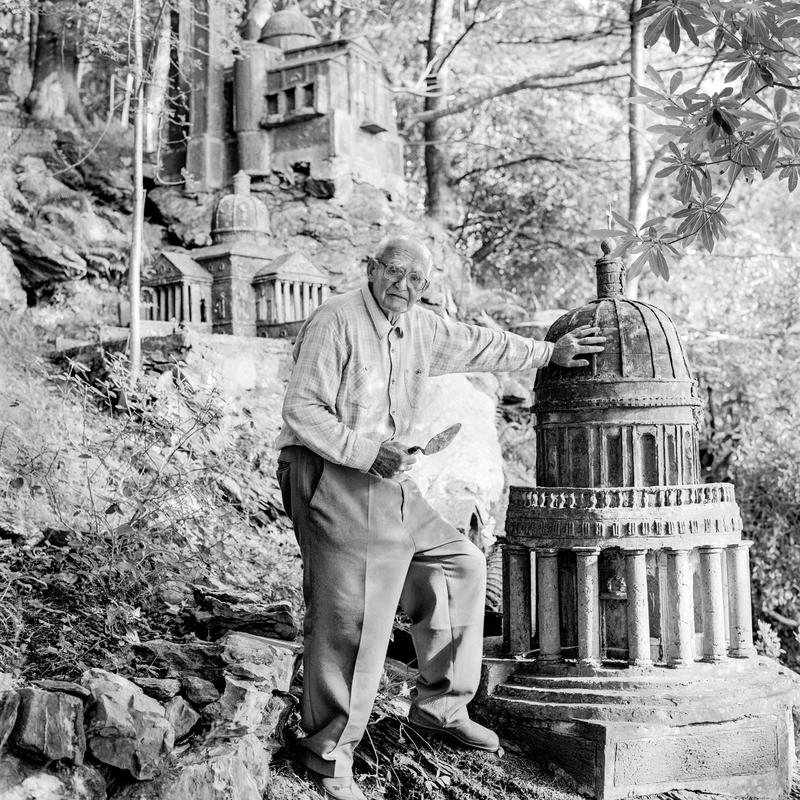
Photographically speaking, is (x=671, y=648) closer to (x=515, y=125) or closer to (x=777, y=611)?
(x=777, y=611)

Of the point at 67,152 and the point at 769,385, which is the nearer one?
the point at 769,385

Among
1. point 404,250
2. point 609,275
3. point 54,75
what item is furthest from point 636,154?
point 54,75

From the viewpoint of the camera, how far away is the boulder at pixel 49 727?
137 inches

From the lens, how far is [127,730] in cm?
360

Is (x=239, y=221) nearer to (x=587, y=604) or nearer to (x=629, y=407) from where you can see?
(x=629, y=407)

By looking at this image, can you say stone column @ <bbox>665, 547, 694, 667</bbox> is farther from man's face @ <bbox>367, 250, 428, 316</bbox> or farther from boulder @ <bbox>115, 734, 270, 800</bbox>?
boulder @ <bbox>115, 734, 270, 800</bbox>

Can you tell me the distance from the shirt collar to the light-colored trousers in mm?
613

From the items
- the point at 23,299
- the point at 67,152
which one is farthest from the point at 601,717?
the point at 67,152

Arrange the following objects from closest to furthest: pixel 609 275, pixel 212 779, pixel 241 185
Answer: pixel 212 779 < pixel 609 275 < pixel 241 185

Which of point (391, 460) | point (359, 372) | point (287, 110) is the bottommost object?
point (391, 460)

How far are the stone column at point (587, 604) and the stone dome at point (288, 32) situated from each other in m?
12.6

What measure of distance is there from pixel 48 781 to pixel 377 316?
221 cm

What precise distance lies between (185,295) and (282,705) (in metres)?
7.52

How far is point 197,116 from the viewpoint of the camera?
611 inches
